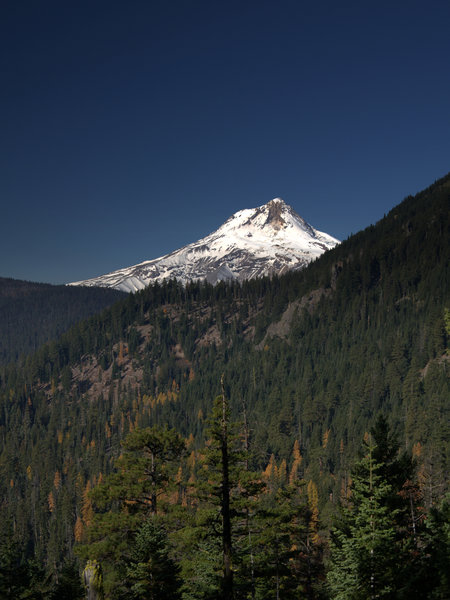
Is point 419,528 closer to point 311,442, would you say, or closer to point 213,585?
point 213,585

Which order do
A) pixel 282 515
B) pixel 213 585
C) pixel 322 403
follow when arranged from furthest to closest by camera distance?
pixel 322 403, pixel 282 515, pixel 213 585

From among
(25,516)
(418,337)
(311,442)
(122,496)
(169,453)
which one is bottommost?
(25,516)

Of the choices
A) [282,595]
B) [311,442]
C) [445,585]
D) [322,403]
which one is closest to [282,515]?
[282,595]

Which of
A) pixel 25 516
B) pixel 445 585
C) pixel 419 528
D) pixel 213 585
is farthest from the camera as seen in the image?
pixel 25 516

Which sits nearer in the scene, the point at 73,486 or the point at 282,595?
the point at 282,595

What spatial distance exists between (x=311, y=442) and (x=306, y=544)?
417 ft

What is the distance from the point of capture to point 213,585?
23.8m

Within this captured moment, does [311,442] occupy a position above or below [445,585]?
below

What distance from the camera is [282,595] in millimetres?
33688

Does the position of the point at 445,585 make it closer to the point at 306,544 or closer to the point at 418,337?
the point at 306,544

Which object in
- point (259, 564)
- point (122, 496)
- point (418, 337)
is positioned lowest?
point (259, 564)

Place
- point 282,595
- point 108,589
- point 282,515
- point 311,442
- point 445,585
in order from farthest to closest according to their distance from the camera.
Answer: point 311,442
point 282,595
point 282,515
point 108,589
point 445,585

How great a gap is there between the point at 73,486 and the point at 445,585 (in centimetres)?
17054

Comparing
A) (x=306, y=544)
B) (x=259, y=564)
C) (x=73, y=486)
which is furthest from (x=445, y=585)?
(x=73, y=486)
